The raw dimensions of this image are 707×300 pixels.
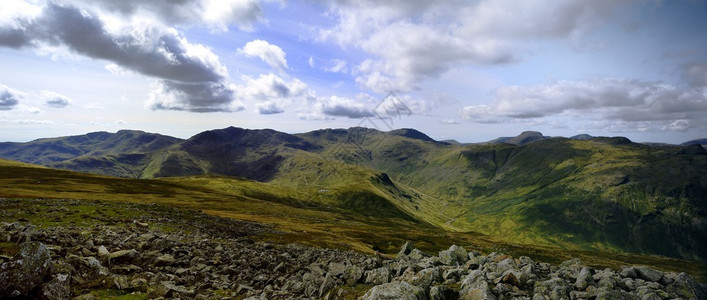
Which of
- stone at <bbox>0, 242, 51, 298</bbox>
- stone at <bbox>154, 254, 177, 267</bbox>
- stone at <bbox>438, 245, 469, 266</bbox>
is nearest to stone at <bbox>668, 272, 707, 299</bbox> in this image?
stone at <bbox>438, 245, 469, 266</bbox>

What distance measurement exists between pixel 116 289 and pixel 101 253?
556cm

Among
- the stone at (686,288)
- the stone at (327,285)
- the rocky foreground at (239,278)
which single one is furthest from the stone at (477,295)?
the stone at (686,288)

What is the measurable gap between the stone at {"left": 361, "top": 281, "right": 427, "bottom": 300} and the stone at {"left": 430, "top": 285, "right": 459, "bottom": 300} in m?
0.58

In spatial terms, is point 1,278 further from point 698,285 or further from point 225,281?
point 698,285

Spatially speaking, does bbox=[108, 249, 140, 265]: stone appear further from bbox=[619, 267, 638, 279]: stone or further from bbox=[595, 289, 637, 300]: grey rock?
bbox=[619, 267, 638, 279]: stone

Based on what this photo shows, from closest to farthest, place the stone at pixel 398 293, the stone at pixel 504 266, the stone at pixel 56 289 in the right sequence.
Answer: the stone at pixel 56 289
the stone at pixel 398 293
the stone at pixel 504 266

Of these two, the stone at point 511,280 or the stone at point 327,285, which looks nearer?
the stone at point 511,280

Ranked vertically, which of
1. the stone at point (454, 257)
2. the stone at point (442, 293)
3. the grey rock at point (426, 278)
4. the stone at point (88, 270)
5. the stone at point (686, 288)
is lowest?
the stone at point (454, 257)

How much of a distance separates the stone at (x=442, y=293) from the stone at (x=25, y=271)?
69.6 feet

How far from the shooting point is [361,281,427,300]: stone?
1933 cm

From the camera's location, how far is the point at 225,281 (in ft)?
85.0

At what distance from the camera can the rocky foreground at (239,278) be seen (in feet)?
53.1

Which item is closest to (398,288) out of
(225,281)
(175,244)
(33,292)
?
(225,281)

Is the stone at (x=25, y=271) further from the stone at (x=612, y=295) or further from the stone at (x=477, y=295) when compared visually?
the stone at (x=612, y=295)
